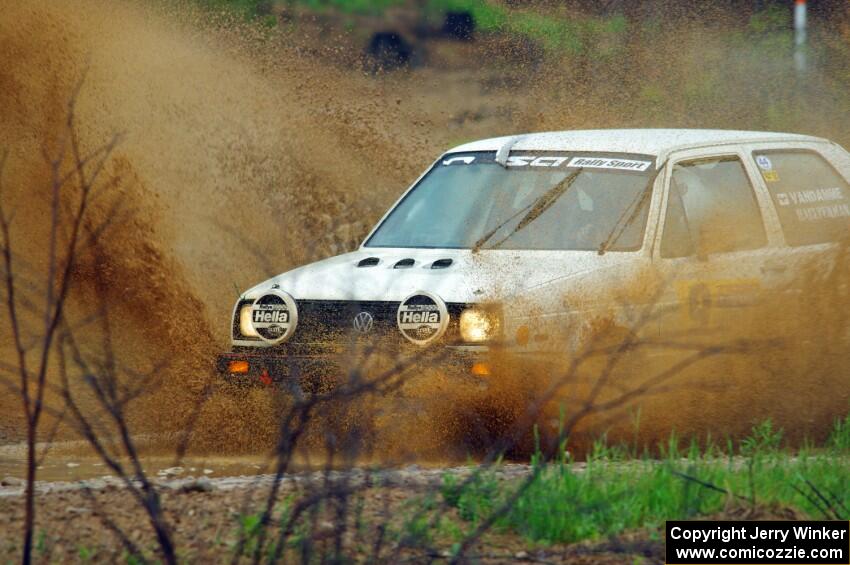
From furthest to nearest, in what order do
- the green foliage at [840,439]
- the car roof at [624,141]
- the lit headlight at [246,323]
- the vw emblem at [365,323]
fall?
the car roof at [624,141] → the lit headlight at [246,323] → the vw emblem at [365,323] → the green foliage at [840,439]

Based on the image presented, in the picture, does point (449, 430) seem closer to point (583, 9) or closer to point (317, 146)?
point (317, 146)

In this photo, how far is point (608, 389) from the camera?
6.14 m

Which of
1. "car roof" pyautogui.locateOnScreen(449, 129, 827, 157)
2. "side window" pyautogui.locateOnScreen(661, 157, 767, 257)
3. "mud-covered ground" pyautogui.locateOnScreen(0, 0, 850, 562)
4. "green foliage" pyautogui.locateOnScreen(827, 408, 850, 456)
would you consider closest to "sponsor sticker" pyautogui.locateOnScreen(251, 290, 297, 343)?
"mud-covered ground" pyautogui.locateOnScreen(0, 0, 850, 562)

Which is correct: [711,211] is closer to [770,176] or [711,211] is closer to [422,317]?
[770,176]

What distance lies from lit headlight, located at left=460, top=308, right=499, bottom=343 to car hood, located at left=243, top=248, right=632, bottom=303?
0.07 meters

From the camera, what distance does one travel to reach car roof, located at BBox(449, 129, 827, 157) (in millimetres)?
7180

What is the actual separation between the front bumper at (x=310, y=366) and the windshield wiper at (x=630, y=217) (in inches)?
38.4

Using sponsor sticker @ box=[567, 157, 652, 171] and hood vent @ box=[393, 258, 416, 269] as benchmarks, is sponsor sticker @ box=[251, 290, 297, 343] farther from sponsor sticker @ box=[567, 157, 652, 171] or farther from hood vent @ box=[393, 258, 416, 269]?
sponsor sticker @ box=[567, 157, 652, 171]

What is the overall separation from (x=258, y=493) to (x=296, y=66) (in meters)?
11.8

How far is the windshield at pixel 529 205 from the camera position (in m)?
6.82

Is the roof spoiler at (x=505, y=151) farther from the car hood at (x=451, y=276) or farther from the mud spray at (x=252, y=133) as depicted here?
the mud spray at (x=252, y=133)

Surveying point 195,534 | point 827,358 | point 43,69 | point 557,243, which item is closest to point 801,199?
point 827,358

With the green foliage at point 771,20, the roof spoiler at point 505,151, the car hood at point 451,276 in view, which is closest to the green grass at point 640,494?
the car hood at point 451,276

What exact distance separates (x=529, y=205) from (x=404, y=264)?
0.77 meters
